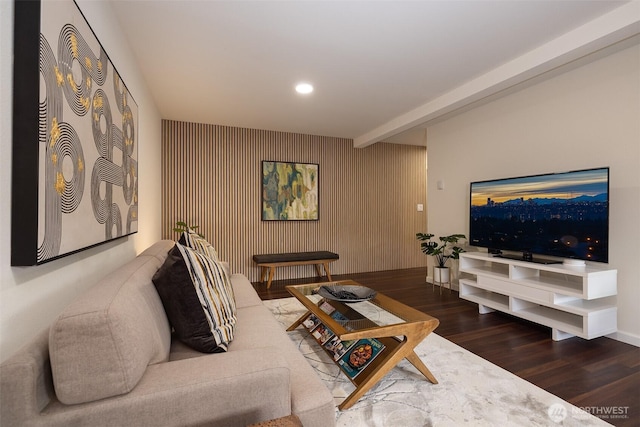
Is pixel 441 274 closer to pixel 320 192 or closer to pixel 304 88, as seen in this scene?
pixel 320 192

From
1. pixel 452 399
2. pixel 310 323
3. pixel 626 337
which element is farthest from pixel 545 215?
pixel 310 323

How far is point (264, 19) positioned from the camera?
207cm

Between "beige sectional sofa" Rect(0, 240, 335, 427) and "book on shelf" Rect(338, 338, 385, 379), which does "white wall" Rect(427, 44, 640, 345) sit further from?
"beige sectional sofa" Rect(0, 240, 335, 427)

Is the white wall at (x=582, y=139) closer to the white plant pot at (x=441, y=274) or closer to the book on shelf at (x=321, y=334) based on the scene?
the white plant pot at (x=441, y=274)

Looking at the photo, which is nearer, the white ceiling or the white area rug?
the white area rug

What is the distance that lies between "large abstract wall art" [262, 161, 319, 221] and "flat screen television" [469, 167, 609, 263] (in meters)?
2.51

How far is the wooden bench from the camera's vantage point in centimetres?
445

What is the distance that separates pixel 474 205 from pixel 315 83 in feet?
7.78

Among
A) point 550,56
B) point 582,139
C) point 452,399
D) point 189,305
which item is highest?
point 550,56

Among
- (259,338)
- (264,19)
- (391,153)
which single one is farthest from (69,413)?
(391,153)

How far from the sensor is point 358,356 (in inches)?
77.2

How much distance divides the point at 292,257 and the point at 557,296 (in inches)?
126

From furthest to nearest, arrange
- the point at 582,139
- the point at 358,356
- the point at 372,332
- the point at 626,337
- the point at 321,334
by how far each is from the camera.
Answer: the point at 582,139
the point at 626,337
the point at 321,334
the point at 358,356
the point at 372,332

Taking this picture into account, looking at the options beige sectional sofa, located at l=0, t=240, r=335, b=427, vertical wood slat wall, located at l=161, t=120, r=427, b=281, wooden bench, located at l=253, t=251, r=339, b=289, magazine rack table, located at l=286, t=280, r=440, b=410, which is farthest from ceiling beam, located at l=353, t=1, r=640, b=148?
→ beige sectional sofa, located at l=0, t=240, r=335, b=427
